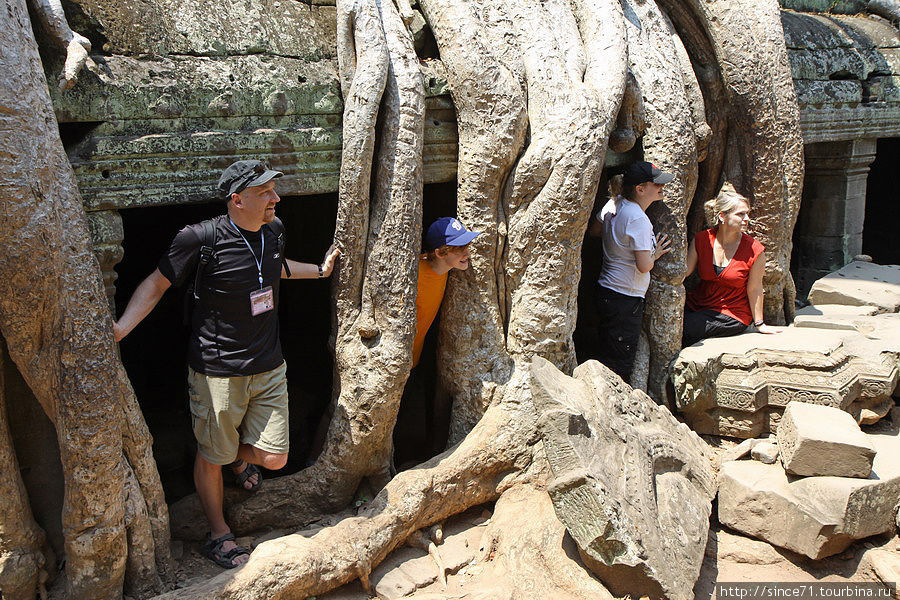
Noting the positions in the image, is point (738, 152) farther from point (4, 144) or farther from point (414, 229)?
point (4, 144)

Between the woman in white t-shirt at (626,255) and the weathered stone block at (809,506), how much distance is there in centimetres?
102

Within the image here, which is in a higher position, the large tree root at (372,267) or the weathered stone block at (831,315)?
the large tree root at (372,267)

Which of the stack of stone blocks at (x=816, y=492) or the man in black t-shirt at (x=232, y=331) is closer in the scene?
the man in black t-shirt at (x=232, y=331)

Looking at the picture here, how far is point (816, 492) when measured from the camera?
4.06 meters

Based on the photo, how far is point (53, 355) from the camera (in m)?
3.20

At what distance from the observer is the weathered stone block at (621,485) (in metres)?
3.50

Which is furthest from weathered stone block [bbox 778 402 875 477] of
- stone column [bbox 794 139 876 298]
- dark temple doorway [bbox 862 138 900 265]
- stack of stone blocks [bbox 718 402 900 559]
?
dark temple doorway [bbox 862 138 900 265]

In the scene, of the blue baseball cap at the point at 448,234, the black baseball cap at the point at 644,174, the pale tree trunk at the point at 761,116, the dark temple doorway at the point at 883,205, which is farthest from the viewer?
the dark temple doorway at the point at 883,205

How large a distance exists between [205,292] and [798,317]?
4263 mm

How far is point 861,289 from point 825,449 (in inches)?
118

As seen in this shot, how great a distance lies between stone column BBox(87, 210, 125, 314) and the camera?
11.4ft

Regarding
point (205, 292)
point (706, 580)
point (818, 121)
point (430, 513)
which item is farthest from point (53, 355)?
point (818, 121)

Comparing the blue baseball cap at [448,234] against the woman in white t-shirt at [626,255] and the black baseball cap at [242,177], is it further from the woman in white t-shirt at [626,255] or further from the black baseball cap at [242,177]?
the woman in white t-shirt at [626,255]

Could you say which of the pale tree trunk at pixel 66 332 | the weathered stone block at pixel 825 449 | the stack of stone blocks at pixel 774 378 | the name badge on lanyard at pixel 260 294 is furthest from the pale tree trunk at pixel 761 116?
the pale tree trunk at pixel 66 332
